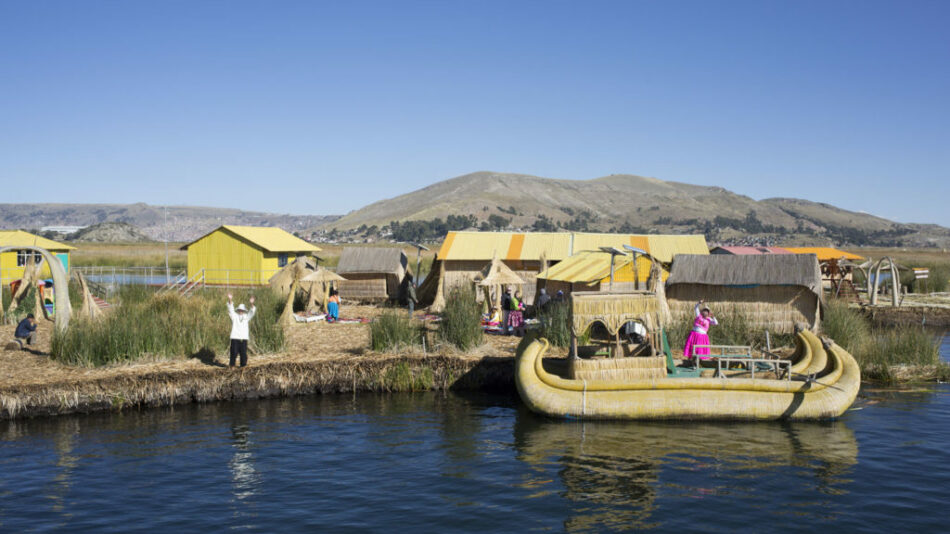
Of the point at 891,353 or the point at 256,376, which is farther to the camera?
the point at 891,353

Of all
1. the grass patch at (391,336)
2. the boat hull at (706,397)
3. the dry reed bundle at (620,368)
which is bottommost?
the boat hull at (706,397)

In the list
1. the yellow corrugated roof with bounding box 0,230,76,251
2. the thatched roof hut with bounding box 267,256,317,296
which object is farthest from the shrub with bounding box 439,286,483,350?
the yellow corrugated roof with bounding box 0,230,76,251

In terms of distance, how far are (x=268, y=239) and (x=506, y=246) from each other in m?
17.1

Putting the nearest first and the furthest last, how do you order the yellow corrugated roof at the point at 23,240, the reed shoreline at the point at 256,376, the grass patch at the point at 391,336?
the reed shoreline at the point at 256,376 < the grass patch at the point at 391,336 < the yellow corrugated roof at the point at 23,240

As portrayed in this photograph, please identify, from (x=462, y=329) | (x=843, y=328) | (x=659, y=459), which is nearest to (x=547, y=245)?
(x=843, y=328)

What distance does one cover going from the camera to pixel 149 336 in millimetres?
18281

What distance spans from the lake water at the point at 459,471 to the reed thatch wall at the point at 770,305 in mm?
6601

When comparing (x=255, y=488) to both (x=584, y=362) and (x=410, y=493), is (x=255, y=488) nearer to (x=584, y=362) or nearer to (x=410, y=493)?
(x=410, y=493)

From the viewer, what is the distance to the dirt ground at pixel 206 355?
16.9 meters

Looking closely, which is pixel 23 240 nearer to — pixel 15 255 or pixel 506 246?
pixel 15 255

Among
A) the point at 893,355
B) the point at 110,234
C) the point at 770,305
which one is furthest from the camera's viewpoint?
the point at 110,234

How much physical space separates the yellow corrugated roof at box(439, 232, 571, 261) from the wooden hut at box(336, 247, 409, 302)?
2299 millimetres

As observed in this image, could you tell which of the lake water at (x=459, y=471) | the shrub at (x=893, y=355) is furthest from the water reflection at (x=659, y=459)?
the shrub at (x=893, y=355)

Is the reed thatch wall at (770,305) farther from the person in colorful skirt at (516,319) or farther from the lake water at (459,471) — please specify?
the lake water at (459,471)
